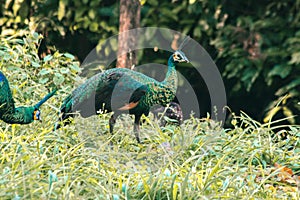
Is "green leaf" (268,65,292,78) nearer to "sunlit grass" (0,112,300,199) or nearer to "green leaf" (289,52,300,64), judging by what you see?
"green leaf" (289,52,300,64)

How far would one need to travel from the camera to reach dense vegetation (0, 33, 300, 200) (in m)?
3.59

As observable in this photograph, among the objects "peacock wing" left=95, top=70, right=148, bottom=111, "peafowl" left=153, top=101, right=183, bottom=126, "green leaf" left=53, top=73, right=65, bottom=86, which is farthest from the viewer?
"green leaf" left=53, top=73, right=65, bottom=86

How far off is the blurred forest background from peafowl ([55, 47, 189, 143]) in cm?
324

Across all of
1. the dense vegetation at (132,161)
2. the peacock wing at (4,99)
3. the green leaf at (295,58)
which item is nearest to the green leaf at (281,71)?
the green leaf at (295,58)

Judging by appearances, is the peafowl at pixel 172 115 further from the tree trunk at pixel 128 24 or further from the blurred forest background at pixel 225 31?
the blurred forest background at pixel 225 31

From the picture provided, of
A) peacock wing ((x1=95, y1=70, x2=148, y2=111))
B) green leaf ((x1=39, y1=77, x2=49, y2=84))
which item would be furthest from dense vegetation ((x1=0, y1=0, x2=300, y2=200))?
peacock wing ((x1=95, y1=70, x2=148, y2=111))

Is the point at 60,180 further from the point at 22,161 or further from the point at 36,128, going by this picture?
the point at 36,128

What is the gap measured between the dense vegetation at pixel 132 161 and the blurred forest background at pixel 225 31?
8.87 feet

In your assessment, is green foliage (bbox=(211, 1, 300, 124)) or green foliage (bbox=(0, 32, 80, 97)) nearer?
green foliage (bbox=(0, 32, 80, 97))

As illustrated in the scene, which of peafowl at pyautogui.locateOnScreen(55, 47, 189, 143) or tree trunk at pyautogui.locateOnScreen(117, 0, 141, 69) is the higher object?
tree trunk at pyautogui.locateOnScreen(117, 0, 141, 69)

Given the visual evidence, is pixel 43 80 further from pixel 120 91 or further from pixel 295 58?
pixel 295 58

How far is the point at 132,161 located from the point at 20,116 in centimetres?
70

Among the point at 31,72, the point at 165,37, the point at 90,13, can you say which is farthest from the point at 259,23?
the point at 31,72

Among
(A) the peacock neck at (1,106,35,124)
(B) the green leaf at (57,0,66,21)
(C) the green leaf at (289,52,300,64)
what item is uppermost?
(B) the green leaf at (57,0,66,21)
